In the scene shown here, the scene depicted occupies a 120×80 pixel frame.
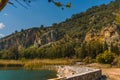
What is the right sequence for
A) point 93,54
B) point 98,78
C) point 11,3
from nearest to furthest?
point 11,3 < point 98,78 < point 93,54

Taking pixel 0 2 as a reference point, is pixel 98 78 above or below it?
below

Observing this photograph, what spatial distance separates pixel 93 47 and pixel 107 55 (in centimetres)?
4916

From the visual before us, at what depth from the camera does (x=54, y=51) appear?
141500 millimetres

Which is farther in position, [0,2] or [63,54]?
[63,54]

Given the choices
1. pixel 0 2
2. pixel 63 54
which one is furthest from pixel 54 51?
pixel 0 2

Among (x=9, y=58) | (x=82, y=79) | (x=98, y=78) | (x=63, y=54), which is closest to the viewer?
(x=82, y=79)

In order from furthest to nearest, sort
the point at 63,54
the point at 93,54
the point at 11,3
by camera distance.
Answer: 1. the point at 63,54
2. the point at 93,54
3. the point at 11,3

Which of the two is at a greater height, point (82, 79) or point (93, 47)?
point (93, 47)

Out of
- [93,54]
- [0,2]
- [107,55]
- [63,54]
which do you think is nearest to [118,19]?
[0,2]

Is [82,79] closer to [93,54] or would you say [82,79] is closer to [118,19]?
[118,19]

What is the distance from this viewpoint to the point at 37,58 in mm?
143000

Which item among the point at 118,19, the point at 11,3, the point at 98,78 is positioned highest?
the point at 118,19

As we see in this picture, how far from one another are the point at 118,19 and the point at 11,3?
72.8 ft

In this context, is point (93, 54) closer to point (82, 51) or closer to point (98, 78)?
point (82, 51)
